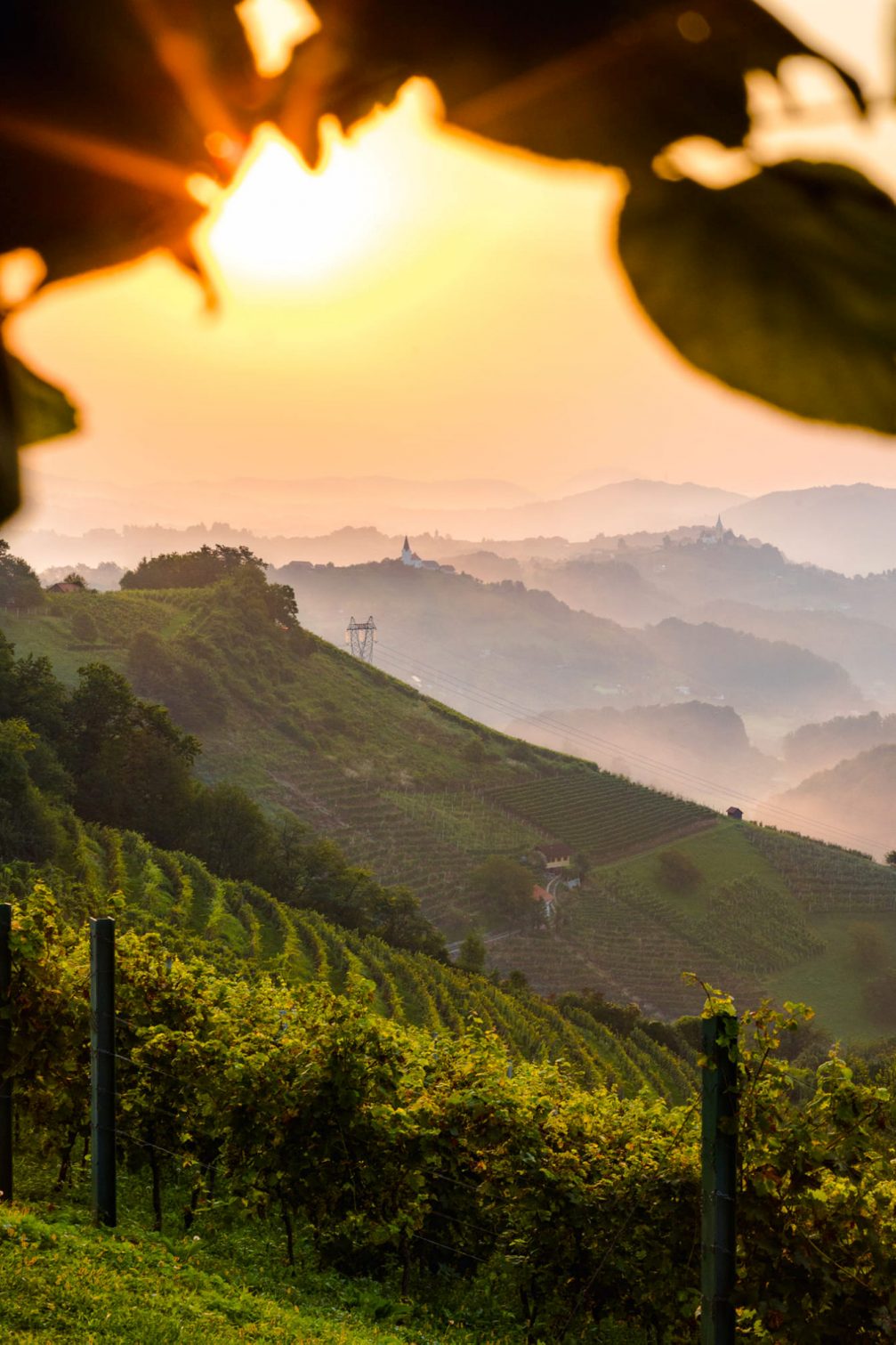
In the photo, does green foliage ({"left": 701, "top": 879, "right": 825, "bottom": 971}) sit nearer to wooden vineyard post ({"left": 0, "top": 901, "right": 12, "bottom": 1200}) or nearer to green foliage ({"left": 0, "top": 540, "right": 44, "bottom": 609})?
green foliage ({"left": 0, "top": 540, "right": 44, "bottom": 609})

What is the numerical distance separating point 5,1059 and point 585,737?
4949cm

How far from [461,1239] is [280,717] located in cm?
2428

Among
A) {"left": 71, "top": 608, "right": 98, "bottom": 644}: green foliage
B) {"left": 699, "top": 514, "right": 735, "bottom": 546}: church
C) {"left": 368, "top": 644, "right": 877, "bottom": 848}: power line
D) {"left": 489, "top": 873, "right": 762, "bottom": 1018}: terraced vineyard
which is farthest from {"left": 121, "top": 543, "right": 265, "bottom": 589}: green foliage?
{"left": 699, "top": 514, "right": 735, "bottom": 546}: church

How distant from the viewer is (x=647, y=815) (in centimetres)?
2681

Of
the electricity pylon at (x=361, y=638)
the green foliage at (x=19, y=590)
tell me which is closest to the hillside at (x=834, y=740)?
the electricity pylon at (x=361, y=638)

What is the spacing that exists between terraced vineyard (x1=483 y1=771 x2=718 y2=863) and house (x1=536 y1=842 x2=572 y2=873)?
352 millimetres

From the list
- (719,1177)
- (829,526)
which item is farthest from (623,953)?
(829,526)

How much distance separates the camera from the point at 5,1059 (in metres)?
2.87

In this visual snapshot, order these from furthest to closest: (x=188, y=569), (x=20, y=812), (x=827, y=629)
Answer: (x=188, y=569), (x=20, y=812), (x=827, y=629)

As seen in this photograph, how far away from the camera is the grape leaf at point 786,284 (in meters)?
0.14

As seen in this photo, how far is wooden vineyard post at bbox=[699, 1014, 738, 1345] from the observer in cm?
181

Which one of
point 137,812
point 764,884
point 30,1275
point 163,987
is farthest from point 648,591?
point 764,884

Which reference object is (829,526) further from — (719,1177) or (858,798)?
(858,798)

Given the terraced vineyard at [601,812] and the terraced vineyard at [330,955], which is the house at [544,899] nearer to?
the terraced vineyard at [601,812]
